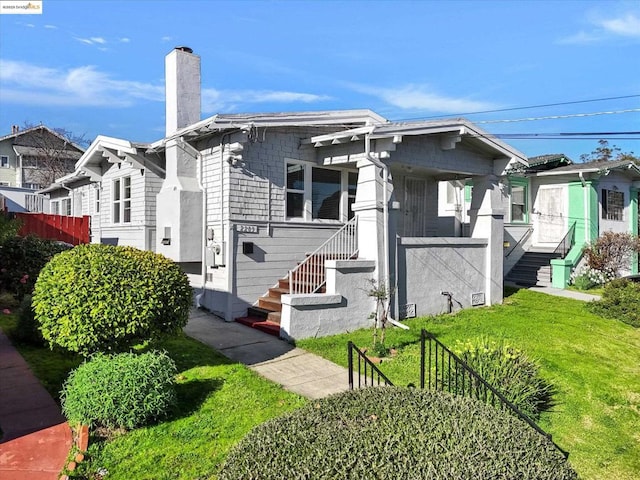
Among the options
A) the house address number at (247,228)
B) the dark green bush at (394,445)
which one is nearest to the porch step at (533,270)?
the house address number at (247,228)

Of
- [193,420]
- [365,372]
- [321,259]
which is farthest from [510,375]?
[321,259]

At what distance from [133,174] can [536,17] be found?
10993mm

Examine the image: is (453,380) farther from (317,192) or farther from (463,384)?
(317,192)

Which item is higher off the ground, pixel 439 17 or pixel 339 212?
pixel 439 17

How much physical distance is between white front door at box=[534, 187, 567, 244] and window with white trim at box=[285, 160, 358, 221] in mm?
10336

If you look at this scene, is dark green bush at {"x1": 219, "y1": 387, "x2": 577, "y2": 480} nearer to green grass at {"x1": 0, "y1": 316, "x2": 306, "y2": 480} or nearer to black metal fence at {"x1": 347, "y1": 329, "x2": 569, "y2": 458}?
black metal fence at {"x1": 347, "y1": 329, "x2": 569, "y2": 458}

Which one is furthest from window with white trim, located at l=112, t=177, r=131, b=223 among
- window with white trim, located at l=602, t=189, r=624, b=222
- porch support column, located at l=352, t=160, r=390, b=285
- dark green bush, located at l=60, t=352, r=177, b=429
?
window with white trim, located at l=602, t=189, r=624, b=222

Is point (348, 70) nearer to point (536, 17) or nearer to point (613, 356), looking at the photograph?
point (536, 17)

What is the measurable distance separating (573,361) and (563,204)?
40.0ft

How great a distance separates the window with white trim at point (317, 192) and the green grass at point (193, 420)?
4.60m

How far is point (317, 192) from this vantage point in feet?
36.1

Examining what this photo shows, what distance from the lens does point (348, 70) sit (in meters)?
13.9

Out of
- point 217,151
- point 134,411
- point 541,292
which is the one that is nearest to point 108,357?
point 134,411

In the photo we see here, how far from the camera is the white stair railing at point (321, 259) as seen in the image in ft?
30.0
